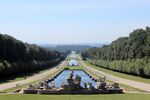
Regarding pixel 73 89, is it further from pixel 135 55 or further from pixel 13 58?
pixel 13 58

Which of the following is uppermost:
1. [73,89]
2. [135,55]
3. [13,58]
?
[135,55]

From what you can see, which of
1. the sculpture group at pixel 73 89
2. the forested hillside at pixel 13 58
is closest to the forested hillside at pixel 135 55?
the forested hillside at pixel 13 58

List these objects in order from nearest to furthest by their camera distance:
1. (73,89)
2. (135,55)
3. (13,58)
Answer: (73,89), (135,55), (13,58)

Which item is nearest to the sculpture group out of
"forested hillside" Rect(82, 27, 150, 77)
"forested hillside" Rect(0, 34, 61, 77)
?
"forested hillside" Rect(82, 27, 150, 77)

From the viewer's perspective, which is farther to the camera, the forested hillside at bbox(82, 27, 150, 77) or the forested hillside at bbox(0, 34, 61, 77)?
the forested hillside at bbox(0, 34, 61, 77)

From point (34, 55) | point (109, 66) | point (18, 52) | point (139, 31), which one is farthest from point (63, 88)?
point (34, 55)

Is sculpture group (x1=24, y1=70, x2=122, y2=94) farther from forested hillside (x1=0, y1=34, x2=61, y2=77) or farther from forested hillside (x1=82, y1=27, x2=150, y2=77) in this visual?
forested hillside (x1=0, y1=34, x2=61, y2=77)

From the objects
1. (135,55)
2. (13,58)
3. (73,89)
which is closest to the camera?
(73,89)

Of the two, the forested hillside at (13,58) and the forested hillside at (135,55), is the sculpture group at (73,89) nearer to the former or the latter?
the forested hillside at (135,55)

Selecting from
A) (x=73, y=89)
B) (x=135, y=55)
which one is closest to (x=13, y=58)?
(x=135, y=55)

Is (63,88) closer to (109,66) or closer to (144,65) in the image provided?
(144,65)

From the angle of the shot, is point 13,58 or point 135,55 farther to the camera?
point 13,58
